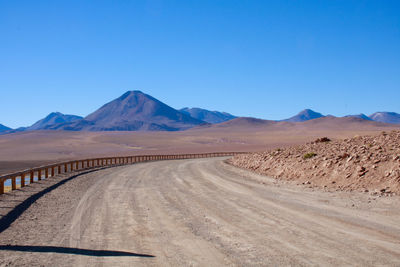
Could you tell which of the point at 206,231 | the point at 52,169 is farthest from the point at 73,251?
the point at 52,169

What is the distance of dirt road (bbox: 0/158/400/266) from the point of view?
23.2 ft

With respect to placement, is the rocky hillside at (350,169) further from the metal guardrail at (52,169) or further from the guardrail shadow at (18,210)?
the metal guardrail at (52,169)

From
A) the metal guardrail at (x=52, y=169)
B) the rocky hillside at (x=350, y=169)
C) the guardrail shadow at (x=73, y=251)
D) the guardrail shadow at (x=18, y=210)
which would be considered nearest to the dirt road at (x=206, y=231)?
the guardrail shadow at (x=73, y=251)

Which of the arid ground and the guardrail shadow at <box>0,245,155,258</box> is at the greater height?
the arid ground

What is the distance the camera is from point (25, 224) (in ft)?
34.1

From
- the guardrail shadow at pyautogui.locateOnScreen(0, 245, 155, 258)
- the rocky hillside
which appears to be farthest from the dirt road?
the rocky hillside

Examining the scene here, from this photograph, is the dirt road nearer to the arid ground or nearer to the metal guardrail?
the arid ground

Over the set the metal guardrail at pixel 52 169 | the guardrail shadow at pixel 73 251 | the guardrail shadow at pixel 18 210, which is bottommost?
the guardrail shadow at pixel 73 251

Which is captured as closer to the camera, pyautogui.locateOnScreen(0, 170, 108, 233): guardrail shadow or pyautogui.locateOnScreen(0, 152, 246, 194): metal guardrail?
pyautogui.locateOnScreen(0, 170, 108, 233): guardrail shadow

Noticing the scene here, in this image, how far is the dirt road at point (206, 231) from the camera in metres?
7.08

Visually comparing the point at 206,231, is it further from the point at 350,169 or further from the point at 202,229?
the point at 350,169

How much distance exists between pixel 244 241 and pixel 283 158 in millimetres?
17806

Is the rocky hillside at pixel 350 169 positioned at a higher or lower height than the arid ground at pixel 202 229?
higher

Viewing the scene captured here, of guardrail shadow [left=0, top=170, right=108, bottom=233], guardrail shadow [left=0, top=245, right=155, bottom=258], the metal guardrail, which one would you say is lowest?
guardrail shadow [left=0, top=245, right=155, bottom=258]
